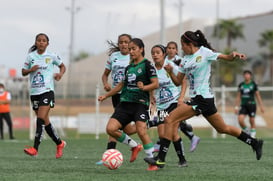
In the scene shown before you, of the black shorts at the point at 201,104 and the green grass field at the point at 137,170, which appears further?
the black shorts at the point at 201,104

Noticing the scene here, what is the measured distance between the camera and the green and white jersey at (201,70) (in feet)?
31.0

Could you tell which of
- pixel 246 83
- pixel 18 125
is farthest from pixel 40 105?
pixel 18 125

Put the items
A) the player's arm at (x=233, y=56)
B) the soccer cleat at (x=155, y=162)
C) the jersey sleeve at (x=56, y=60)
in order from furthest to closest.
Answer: the jersey sleeve at (x=56, y=60)
the soccer cleat at (x=155, y=162)
the player's arm at (x=233, y=56)

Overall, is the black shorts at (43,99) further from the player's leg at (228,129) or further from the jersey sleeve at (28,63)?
the player's leg at (228,129)

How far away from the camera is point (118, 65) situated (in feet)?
37.6

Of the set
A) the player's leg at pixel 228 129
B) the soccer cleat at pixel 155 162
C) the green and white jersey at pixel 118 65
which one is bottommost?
the soccer cleat at pixel 155 162

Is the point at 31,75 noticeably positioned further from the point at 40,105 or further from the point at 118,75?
the point at 118,75

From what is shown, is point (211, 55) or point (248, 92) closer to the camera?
point (211, 55)

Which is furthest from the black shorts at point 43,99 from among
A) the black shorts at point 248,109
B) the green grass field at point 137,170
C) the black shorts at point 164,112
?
the black shorts at point 248,109

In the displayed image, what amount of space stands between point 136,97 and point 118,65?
6.19 ft

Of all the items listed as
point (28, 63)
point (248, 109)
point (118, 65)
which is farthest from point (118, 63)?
point (248, 109)

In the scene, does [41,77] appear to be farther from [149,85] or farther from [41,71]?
[149,85]

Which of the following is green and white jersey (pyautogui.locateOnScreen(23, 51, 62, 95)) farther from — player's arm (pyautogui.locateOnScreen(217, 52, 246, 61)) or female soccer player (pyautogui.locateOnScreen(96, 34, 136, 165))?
player's arm (pyautogui.locateOnScreen(217, 52, 246, 61))

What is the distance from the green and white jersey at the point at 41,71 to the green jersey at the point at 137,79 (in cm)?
264
